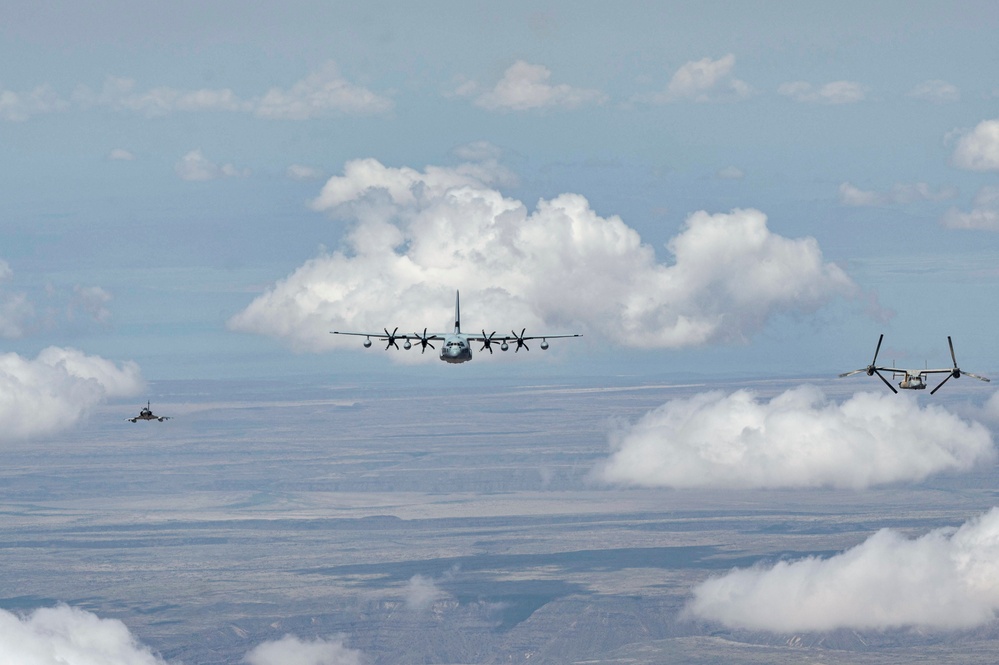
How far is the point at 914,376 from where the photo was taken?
199250 mm
